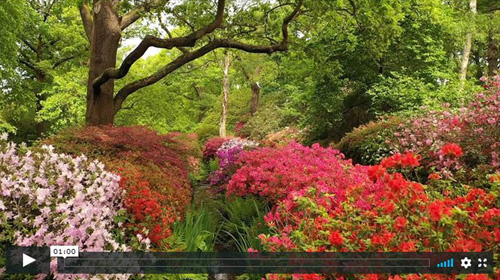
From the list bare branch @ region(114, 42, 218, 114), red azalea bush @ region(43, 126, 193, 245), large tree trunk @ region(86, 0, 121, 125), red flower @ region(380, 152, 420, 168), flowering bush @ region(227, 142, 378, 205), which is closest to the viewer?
red flower @ region(380, 152, 420, 168)

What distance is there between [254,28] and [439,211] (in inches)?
308

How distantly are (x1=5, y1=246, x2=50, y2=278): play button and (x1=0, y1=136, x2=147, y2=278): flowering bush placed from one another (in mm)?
55

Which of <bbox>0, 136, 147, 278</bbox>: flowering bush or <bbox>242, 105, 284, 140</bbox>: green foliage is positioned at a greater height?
<bbox>242, 105, 284, 140</bbox>: green foliage

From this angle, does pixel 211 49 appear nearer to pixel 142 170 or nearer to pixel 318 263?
pixel 142 170

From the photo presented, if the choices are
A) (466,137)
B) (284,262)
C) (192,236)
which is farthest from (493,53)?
(284,262)

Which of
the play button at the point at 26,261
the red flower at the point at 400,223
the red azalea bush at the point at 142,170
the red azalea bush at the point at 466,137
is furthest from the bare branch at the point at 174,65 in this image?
the red flower at the point at 400,223

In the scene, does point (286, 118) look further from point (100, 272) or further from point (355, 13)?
point (100, 272)

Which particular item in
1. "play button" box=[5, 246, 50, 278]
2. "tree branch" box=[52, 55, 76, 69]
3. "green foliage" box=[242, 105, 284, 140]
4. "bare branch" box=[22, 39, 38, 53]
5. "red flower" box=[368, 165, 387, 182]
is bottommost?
"play button" box=[5, 246, 50, 278]

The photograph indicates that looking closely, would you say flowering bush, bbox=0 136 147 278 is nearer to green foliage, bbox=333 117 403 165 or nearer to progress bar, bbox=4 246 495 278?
progress bar, bbox=4 246 495 278

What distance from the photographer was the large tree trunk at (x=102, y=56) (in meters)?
8.75

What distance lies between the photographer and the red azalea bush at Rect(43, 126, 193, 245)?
3.94 meters

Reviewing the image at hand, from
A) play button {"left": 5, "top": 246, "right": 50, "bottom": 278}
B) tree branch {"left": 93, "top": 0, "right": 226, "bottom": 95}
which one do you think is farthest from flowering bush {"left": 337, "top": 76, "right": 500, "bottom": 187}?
tree branch {"left": 93, "top": 0, "right": 226, "bottom": 95}

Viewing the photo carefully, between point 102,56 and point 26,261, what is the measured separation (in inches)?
286

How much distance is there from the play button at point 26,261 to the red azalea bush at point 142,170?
1.02 metres
